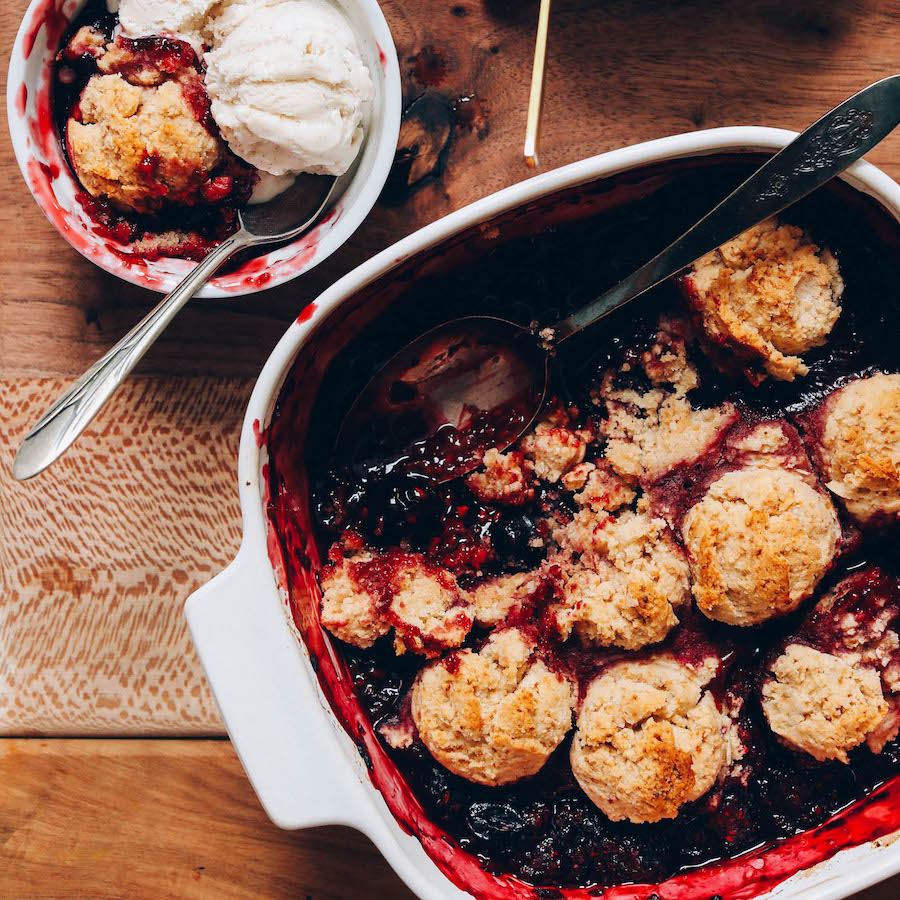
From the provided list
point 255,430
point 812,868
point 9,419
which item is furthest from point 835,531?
point 9,419

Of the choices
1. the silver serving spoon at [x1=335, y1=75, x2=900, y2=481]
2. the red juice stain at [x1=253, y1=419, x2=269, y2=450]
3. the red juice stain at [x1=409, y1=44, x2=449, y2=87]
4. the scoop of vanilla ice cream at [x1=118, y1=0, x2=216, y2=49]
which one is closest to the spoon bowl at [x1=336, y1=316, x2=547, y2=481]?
the silver serving spoon at [x1=335, y1=75, x2=900, y2=481]

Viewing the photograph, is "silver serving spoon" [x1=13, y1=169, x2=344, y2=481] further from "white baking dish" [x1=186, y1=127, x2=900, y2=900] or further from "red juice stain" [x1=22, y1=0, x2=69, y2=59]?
"red juice stain" [x1=22, y1=0, x2=69, y2=59]

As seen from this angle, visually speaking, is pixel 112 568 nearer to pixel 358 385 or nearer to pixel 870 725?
pixel 358 385

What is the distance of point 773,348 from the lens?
50.5 inches

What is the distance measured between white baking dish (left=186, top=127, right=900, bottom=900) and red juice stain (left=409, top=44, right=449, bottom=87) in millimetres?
340

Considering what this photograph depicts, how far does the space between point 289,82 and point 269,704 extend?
0.89 meters

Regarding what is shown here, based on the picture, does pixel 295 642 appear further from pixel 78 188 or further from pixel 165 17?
pixel 165 17

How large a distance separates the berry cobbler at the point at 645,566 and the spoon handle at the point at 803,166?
0.24 ft

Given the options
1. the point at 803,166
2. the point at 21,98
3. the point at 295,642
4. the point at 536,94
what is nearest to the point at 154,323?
the point at 21,98

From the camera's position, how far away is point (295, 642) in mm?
1264

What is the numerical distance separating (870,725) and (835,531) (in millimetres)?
281

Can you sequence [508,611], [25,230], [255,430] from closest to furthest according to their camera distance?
[255,430]
[508,611]
[25,230]

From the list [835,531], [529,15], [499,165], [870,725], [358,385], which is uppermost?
[529,15]

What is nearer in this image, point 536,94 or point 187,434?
point 536,94
